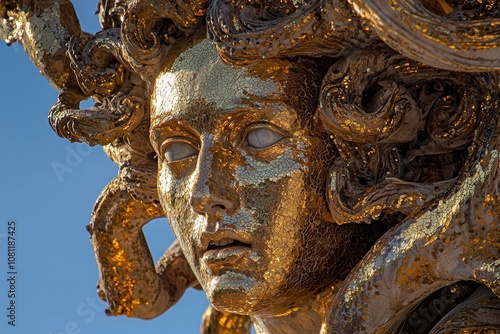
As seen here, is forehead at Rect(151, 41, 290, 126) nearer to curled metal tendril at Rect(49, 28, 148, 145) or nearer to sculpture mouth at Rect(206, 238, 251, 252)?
curled metal tendril at Rect(49, 28, 148, 145)

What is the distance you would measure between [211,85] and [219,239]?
0.30m

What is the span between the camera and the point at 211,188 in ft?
8.85

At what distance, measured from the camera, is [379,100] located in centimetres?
266

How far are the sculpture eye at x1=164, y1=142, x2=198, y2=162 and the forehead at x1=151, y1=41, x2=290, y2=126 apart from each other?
6 centimetres

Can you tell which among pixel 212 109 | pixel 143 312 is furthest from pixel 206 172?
pixel 143 312

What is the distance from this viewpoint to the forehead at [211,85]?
2717 millimetres

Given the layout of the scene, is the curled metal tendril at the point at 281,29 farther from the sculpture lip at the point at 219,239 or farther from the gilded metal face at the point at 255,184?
the sculpture lip at the point at 219,239

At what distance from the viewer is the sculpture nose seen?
270 cm

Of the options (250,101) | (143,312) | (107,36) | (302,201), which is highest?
(107,36)

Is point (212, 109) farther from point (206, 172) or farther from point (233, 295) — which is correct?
point (233, 295)

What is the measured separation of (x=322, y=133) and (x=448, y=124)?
250 mm

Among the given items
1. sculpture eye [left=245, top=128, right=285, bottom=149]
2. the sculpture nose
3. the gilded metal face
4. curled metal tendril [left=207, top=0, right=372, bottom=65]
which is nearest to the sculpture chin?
the gilded metal face

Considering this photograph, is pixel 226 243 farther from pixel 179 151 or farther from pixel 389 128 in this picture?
pixel 389 128

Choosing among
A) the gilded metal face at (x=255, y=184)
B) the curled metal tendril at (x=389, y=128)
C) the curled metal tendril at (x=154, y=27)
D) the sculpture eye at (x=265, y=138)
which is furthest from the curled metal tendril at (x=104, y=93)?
the curled metal tendril at (x=389, y=128)
